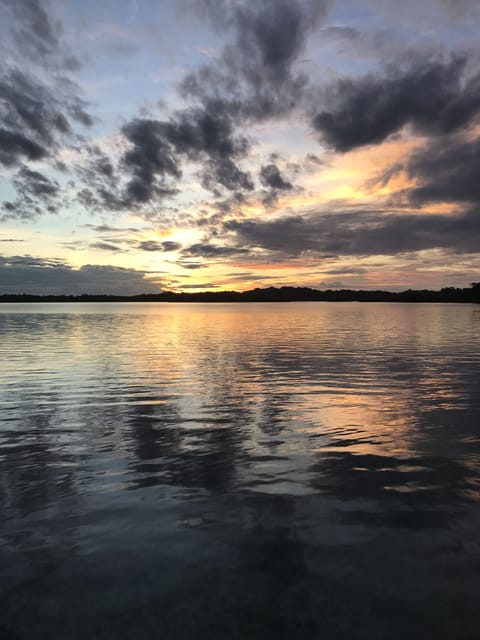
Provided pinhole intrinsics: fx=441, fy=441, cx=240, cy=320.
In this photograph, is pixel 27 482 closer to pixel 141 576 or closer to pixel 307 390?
pixel 141 576

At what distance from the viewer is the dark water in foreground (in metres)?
6.63

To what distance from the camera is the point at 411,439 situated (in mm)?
15508

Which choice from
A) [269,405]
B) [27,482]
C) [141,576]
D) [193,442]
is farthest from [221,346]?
[141,576]

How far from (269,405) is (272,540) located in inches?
486

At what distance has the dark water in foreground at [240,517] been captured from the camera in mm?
6633

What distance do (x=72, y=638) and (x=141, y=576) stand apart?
1488 millimetres

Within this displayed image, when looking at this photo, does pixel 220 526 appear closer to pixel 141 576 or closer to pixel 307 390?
pixel 141 576

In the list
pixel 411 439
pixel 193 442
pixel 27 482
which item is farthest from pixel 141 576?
pixel 411 439

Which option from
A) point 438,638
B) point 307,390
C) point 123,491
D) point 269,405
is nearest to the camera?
point 438,638

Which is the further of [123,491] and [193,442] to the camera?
[193,442]

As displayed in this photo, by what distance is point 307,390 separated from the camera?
80.2 ft

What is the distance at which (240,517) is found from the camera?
9.58 metres

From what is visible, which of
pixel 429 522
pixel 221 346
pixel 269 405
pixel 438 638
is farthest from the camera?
pixel 221 346

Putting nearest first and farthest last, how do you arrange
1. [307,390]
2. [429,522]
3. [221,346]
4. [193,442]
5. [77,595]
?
[77,595] < [429,522] < [193,442] < [307,390] < [221,346]
